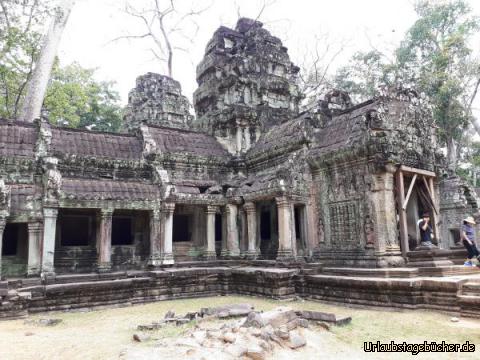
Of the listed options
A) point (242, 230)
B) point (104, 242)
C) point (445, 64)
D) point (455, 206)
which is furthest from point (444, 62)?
point (104, 242)

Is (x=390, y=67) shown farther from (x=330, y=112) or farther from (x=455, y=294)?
(x=455, y=294)

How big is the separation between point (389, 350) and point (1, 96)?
25566 mm

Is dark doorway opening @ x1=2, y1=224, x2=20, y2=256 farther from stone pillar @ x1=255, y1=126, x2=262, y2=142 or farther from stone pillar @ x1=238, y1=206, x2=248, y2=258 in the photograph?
stone pillar @ x1=255, y1=126, x2=262, y2=142

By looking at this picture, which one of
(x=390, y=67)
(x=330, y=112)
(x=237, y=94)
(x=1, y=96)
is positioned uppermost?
(x=390, y=67)

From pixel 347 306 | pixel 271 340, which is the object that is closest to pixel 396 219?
pixel 347 306

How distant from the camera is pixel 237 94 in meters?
16.5

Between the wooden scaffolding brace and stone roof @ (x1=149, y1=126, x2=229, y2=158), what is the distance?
278 inches

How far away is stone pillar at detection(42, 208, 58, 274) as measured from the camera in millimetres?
10312

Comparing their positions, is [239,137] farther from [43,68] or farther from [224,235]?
[43,68]

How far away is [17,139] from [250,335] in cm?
990

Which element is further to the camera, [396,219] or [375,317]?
[396,219]

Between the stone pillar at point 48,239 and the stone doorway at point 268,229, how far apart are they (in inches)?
258

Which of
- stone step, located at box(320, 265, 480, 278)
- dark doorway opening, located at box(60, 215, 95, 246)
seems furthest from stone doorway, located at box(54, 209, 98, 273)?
stone step, located at box(320, 265, 480, 278)

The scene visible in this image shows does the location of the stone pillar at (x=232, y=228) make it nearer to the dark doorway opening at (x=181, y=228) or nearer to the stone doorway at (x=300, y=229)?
the dark doorway opening at (x=181, y=228)
